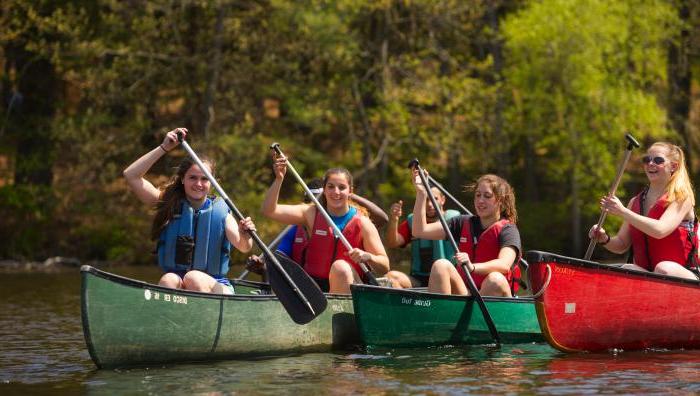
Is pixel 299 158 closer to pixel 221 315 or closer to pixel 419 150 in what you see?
pixel 419 150

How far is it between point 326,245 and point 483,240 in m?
1.12

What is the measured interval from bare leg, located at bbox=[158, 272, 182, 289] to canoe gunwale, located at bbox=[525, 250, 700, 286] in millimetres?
2204

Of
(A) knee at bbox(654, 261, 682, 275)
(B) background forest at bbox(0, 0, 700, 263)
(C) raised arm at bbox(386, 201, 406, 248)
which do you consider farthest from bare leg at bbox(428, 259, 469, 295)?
(B) background forest at bbox(0, 0, 700, 263)

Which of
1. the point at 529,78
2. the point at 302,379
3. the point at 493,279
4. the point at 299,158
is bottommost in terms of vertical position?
the point at 302,379

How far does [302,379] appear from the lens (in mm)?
7629

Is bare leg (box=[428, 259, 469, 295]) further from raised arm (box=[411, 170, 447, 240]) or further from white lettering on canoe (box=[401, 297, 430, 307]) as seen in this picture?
raised arm (box=[411, 170, 447, 240])

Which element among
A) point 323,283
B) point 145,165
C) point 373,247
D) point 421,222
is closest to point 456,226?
point 421,222

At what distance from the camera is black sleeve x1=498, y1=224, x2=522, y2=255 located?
891 cm

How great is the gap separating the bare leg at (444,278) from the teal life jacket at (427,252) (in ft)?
2.84

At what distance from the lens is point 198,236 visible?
26.9ft

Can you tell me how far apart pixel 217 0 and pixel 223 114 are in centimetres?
191

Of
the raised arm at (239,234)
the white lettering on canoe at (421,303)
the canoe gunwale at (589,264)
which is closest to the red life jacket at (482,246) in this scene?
the white lettering on canoe at (421,303)

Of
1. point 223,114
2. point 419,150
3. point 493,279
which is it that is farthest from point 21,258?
point 493,279

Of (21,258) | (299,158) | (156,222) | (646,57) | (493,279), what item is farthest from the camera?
(646,57)
